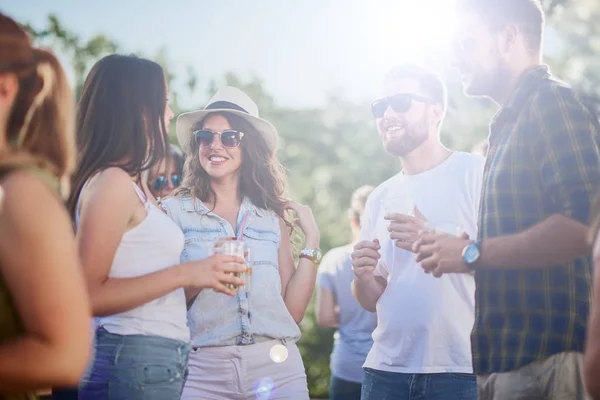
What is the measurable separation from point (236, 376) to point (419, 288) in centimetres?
93

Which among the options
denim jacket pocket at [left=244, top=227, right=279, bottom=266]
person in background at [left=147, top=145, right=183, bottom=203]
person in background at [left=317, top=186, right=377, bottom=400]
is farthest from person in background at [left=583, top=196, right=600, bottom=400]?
person in background at [left=317, top=186, right=377, bottom=400]

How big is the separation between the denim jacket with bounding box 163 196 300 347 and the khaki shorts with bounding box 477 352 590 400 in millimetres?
1221

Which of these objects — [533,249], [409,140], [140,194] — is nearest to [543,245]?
[533,249]

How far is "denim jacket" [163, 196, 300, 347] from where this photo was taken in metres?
3.47

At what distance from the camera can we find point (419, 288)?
3.65 m

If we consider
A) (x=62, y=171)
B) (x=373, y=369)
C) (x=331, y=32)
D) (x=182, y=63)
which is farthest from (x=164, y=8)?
(x=62, y=171)

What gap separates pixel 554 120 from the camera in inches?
100.0

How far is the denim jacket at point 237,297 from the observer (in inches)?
137

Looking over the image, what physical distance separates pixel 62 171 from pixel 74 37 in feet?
71.5

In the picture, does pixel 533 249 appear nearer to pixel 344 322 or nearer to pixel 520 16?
pixel 520 16

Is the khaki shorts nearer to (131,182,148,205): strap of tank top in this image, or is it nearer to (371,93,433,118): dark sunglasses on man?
(131,182,148,205): strap of tank top

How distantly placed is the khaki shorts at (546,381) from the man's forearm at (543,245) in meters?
0.31

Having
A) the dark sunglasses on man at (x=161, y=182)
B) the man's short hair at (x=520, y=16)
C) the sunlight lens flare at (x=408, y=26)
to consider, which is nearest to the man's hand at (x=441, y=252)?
the man's short hair at (x=520, y=16)

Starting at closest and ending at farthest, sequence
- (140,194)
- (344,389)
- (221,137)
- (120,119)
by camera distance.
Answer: (140,194) → (120,119) → (221,137) → (344,389)
